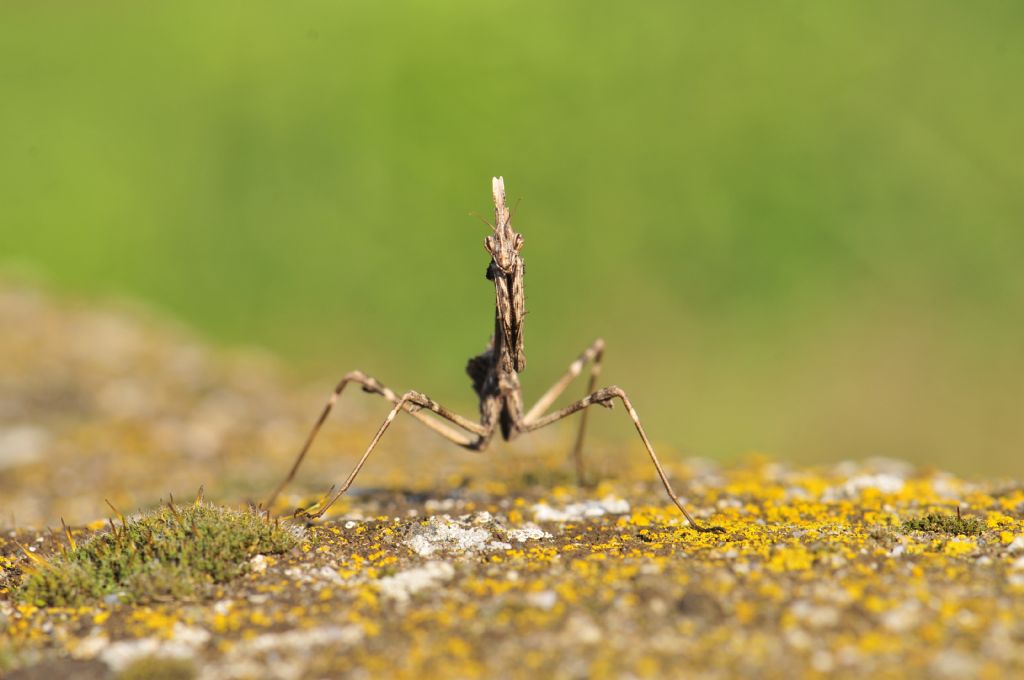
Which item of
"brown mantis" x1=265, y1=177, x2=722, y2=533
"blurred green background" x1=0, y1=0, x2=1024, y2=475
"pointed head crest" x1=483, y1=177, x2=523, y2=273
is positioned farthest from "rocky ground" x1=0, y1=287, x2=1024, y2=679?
"blurred green background" x1=0, y1=0, x2=1024, y2=475

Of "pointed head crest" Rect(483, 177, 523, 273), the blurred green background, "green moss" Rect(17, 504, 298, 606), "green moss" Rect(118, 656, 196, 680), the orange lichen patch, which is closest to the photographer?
the orange lichen patch

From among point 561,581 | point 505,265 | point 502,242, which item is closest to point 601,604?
point 561,581

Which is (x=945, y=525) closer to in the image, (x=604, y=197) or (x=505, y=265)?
(x=505, y=265)

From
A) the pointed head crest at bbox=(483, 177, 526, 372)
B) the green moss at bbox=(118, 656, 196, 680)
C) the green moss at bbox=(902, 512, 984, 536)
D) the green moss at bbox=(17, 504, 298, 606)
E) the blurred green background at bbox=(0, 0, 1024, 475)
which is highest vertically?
the blurred green background at bbox=(0, 0, 1024, 475)

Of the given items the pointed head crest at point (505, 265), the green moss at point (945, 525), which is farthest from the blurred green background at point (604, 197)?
the pointed head crest at point (505, 265)

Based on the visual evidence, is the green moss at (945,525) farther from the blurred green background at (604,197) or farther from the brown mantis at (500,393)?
the blurred green background at (604,197)

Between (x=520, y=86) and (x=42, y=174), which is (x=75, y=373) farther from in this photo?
(x=520, y=86)

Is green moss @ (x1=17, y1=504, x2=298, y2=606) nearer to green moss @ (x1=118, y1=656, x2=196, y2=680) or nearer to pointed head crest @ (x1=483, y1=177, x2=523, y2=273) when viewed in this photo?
green moss @ (x1=118, y1=656, x2=196, y2=680)

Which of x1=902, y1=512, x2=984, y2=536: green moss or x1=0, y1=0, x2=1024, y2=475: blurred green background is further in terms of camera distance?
x1=0, y1=0, x2=1024, y2=475: blurred green background
